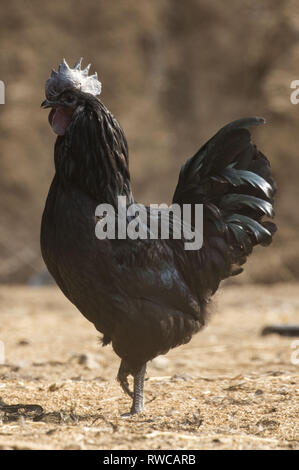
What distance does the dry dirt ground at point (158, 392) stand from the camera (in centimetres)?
361

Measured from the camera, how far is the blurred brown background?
1437 cm

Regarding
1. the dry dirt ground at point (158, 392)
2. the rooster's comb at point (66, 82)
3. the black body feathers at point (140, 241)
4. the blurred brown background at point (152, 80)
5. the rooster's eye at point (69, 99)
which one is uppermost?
the blurred brown background at point (152, 80)

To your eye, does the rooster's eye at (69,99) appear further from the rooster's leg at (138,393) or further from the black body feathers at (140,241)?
the rooster's leg at (138,393)

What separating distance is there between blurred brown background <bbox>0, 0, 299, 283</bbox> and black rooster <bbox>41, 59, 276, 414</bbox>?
31.8ft

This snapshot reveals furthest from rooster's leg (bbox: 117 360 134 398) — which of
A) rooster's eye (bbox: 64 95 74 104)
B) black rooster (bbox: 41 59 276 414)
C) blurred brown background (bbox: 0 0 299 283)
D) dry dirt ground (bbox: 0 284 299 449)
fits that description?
blurred brown background (bbox: 0 0 299 283)

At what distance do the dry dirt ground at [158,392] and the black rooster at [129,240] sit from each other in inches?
16.5

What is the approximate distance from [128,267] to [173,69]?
12.3 meters

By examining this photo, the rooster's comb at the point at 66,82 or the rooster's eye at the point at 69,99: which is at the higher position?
the rooster's comb at the point at 66,82

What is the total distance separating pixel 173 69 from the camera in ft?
51.6

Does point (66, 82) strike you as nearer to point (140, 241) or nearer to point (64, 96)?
point (64, 96)

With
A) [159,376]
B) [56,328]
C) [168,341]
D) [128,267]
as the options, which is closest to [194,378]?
[159,376]

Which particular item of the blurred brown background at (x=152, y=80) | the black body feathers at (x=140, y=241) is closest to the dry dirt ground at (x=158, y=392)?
the black body feathers at (x=140, y=241)

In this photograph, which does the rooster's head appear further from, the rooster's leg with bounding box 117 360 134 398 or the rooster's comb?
the rooster's leg with bounding box 117 360 134 398

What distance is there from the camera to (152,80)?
1569 cm
